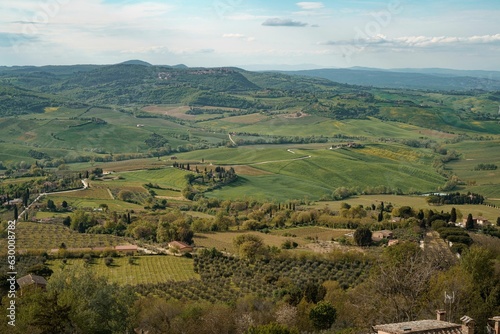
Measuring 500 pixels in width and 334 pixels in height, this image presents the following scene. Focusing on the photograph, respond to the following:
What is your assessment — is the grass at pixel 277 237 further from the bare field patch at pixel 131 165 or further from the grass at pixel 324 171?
the bare field patch at pixel 131 165

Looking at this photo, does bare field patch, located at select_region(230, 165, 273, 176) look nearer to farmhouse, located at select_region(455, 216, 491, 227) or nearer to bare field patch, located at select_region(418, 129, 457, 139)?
farmhouse, located at select_region(455, 216, 491, 227)

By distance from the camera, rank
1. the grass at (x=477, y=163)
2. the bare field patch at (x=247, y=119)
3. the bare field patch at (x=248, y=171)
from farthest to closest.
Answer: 1. the bare field patch at (x=247, y=119)
2. the bare field patch at (x=248, y=171)
3. the grass at (x=477, y=163)

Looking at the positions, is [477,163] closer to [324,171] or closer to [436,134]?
[324,171]

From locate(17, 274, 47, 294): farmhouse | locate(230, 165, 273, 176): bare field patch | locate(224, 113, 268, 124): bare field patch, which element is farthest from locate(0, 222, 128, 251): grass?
locate(224, 113, 268, 124): bare field patch

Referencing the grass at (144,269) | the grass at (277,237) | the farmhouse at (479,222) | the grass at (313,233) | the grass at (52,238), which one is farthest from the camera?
the grass at (313,233)

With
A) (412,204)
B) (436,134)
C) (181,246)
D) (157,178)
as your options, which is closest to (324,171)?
(412,204)

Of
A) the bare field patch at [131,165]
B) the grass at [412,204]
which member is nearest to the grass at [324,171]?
the grass at [412,204]
